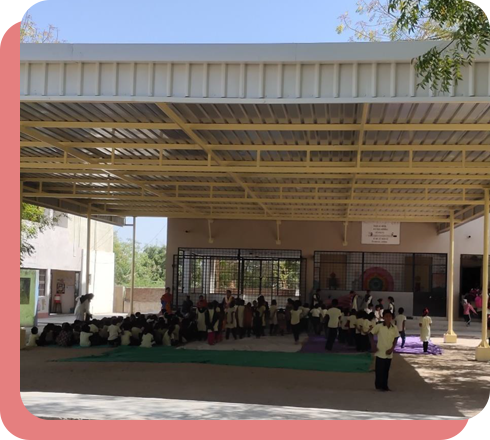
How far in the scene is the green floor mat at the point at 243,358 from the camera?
659 inches

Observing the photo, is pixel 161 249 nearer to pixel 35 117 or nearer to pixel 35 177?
pixel 35 177

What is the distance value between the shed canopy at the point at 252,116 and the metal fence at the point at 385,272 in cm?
1061

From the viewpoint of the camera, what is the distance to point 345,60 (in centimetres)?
995

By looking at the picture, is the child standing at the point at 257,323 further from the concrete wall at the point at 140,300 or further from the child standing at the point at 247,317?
the concrete wall at the point at 140,300

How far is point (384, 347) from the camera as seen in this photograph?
1309 centimetres

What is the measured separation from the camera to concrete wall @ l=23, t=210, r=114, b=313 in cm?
3584

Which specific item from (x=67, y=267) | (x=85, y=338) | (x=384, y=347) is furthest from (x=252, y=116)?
(x=67, y=267)

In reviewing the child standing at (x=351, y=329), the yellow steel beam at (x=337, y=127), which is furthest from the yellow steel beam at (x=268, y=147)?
the child standing at (x=351, y=329)

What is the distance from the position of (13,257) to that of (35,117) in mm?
6089

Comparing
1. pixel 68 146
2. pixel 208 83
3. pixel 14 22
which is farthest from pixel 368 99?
pixel 68 146

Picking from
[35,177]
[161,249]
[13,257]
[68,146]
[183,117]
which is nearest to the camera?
[13,257]

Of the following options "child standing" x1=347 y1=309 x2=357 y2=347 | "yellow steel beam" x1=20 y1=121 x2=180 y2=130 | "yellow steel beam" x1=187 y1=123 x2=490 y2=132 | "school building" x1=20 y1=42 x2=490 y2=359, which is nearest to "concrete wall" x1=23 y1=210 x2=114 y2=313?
"school building" x1=20 y1=42 x2=490 y2=359

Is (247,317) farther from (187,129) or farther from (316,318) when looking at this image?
(187,129)

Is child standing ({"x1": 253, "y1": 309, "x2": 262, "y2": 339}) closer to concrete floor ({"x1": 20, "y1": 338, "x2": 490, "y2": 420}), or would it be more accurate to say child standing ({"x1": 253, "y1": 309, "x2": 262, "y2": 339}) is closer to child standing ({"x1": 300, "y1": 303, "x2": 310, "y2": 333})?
child standing ({"x1": 300, "y1": 303, "x2": 310, "y2": 333})
